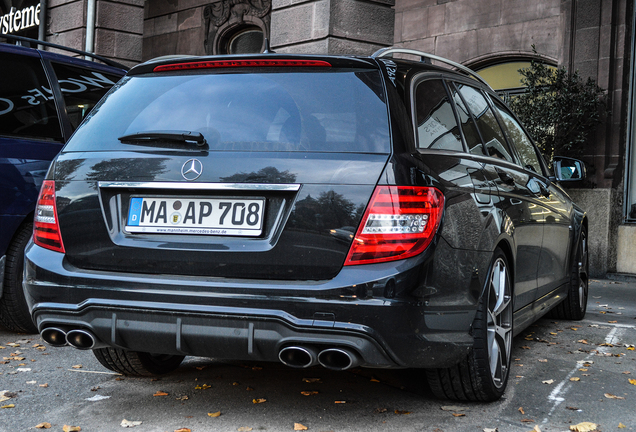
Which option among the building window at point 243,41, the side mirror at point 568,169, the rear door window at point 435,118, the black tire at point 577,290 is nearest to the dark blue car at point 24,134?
the rear door window at point 435,118

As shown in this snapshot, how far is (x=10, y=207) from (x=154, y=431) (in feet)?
7.97

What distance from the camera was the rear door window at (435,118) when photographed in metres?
3.33

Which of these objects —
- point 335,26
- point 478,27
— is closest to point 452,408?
point 335,26

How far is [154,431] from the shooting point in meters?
3.26

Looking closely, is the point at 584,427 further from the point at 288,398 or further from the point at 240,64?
the point at 240,64

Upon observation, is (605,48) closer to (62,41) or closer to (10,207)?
(10,207)

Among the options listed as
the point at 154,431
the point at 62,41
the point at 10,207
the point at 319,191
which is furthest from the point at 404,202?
the point at 62,41

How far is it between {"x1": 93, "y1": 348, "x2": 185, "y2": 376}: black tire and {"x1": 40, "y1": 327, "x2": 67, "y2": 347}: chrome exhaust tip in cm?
70

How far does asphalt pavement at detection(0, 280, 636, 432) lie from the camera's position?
340cm

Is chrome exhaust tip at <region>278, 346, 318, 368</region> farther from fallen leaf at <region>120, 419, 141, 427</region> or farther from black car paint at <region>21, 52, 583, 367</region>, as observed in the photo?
fallen leaf at <region>120, 419, 141, 427</region>

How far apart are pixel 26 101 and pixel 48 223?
231 cm

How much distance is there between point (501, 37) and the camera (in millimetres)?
12812

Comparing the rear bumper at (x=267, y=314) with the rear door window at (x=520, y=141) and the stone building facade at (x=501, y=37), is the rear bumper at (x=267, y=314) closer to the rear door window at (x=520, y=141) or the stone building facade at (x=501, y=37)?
the rear door window at (x=520, y=141)

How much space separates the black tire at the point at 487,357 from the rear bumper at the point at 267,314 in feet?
0.85
